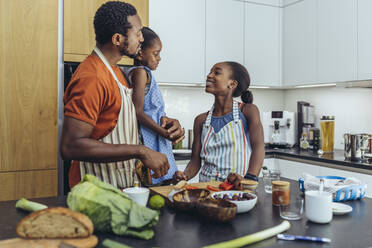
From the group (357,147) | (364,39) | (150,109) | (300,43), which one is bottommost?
(357,147)

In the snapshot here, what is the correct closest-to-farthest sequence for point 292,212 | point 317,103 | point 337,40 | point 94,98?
point 292,212 < point 94,98 < point 337,40 < point 317,103

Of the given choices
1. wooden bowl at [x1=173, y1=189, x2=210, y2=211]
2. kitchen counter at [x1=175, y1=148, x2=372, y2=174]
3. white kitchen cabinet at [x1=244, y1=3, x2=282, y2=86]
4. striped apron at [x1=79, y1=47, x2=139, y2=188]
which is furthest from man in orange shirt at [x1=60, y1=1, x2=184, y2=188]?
white kitchen cabinet at [x1=244, y1=3, x2=282, y2=86]

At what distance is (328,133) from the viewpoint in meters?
3.27

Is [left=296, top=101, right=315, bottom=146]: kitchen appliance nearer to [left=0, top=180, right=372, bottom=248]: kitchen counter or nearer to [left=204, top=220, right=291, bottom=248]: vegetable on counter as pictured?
[left=0, top=180, right=372, bottom=248]: kitchen counter

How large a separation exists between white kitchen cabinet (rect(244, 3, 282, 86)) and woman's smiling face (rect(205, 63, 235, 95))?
143cm

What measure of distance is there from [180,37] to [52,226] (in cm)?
248

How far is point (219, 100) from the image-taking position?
6.86 ft

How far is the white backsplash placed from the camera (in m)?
3.24

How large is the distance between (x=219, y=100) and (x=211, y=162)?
1.22 feet

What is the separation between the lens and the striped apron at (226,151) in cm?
193

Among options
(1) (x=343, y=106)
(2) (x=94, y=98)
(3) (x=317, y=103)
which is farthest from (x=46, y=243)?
(3) (x=317, y=103)

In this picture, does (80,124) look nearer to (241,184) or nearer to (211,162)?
(241,184)

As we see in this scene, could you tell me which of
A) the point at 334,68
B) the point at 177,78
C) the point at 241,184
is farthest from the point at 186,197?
the point at 334,68

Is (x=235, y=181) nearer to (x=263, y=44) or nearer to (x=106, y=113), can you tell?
(x=106, y=113)
